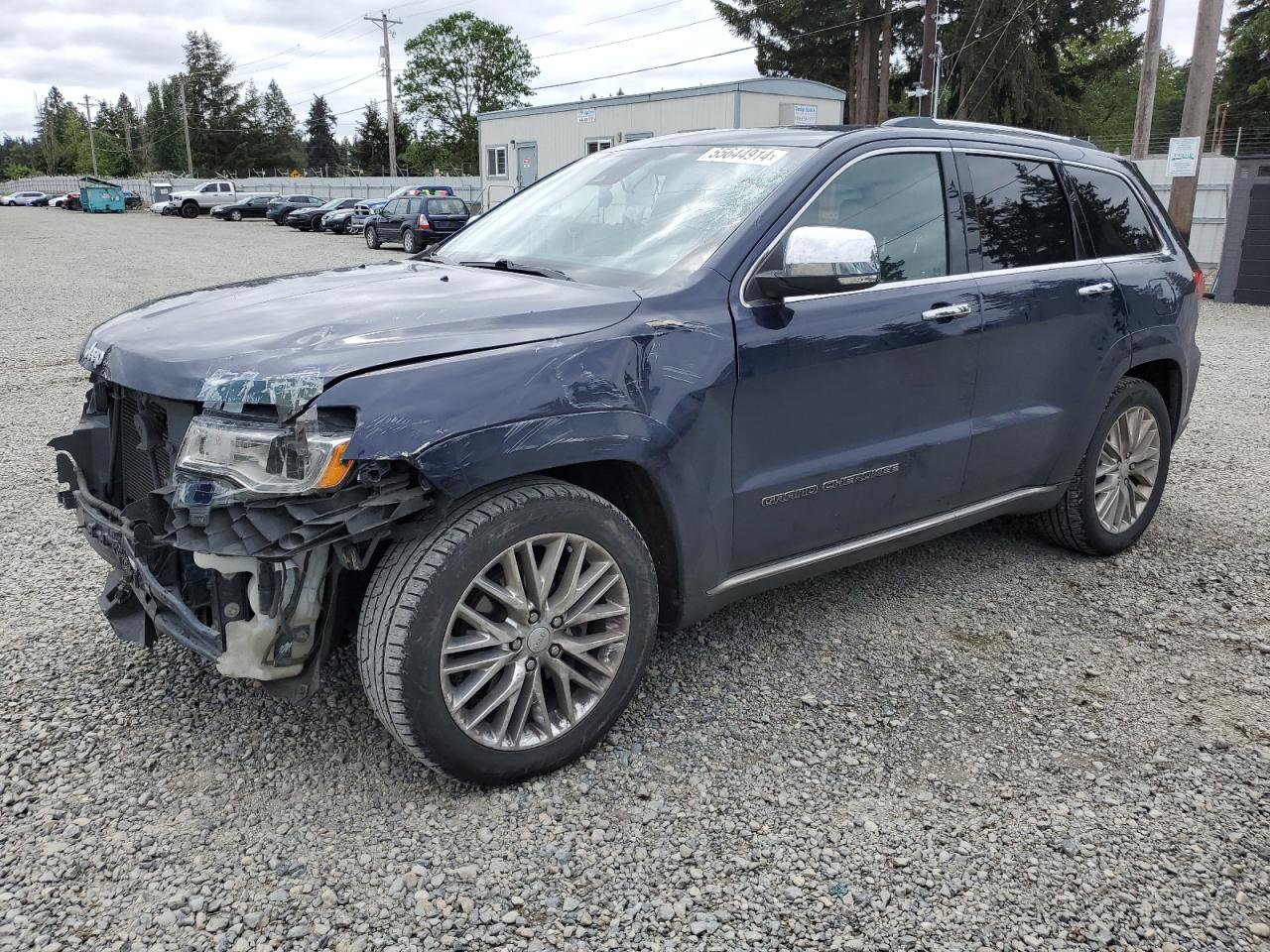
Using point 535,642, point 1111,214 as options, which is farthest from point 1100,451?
point 535,642

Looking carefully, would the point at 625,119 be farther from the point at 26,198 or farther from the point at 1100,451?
the point at 26,198

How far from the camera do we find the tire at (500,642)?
2.56 metres

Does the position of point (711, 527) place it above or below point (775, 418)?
below

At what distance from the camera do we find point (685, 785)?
2.92 meters

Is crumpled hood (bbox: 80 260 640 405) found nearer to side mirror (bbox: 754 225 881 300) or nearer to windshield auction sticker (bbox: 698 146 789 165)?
side mirror (bbox: 754 225 881 300)

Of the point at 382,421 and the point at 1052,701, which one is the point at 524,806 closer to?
the point at 382,421

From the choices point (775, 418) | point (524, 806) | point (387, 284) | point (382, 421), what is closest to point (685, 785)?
point (524, 806)

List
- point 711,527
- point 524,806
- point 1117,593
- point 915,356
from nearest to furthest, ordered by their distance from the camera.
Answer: point 524,806
point 711,527
point 915,356
point 1117,593

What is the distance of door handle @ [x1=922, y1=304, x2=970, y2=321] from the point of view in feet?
11.6

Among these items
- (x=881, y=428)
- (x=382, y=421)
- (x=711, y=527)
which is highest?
(x=382, y=421)

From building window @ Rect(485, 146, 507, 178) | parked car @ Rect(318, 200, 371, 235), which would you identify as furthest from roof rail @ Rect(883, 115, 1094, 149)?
parked car @ Rect(318, 200, 371, 235)

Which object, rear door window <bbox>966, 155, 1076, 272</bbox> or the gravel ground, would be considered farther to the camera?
rear door window <bbox>966, 155, 1076, 272</bbox>

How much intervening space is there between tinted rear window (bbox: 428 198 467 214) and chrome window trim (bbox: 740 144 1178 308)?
23.5 m

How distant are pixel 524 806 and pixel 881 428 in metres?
1.70
